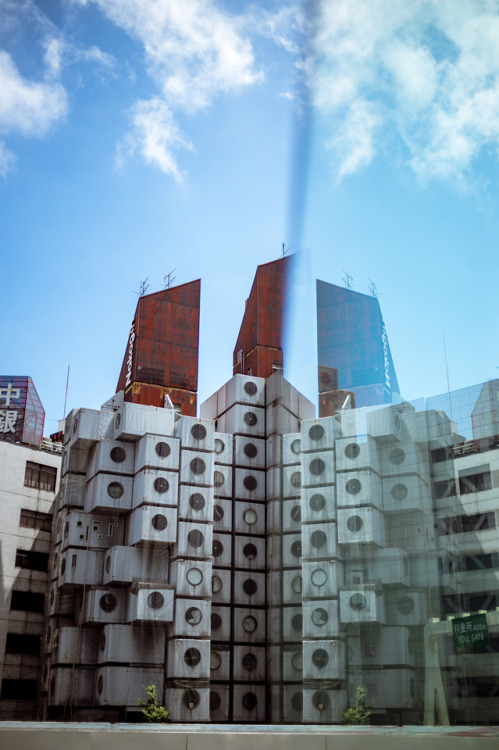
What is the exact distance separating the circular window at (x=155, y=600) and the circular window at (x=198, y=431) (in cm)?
830

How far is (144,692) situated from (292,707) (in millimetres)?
7417

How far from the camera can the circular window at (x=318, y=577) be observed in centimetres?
3866

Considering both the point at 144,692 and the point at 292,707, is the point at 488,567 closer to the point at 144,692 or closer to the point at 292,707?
the point at 292,707

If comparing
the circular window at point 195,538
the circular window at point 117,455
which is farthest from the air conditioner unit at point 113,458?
the circular window at point 195,538

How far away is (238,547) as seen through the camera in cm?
4384

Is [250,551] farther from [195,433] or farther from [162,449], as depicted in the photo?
[162,449]

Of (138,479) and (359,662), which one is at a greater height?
(138,479)

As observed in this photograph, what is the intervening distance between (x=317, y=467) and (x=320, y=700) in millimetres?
10802

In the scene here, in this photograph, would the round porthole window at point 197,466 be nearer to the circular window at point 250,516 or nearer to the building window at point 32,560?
the circular window at point 250,516

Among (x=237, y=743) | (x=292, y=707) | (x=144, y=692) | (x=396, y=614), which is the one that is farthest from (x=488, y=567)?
(x=237, y=743)

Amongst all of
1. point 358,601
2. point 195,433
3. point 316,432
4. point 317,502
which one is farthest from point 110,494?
point 358,601

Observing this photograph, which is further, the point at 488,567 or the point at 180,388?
the point at 180,388

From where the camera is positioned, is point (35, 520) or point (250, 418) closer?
point (250, 418)

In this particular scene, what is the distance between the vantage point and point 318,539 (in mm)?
39531
